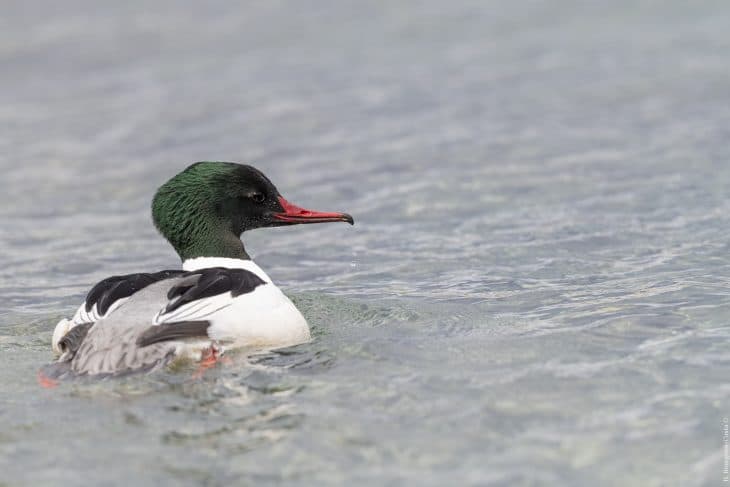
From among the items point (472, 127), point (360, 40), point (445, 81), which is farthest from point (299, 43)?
point (472, 127)

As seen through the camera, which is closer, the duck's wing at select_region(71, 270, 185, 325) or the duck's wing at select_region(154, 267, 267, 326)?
the duck's wing at select_region(154, 267, 267, 326)

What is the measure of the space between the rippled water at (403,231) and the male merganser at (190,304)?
16 cm

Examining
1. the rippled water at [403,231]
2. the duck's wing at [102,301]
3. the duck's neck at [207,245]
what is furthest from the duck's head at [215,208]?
the duck's wing at [102,301]

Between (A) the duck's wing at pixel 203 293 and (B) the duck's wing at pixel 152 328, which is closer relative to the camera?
(B) the duck's wing at pixel 152 328

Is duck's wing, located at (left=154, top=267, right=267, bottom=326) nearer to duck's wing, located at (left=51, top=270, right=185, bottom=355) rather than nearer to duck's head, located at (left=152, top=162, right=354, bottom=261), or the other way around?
duck's wing, located at (left=51, top=270, right=185, bottom=355)

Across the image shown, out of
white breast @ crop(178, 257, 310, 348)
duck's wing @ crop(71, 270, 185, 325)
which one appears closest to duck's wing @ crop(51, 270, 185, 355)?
duck's wing @ crop(71, 270, 185, 325)

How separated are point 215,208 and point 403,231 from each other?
3.09 m

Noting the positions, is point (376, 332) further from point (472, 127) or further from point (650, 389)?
point (472, 127)

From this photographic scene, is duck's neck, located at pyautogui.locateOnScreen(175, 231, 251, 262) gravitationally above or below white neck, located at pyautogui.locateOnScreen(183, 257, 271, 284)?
above

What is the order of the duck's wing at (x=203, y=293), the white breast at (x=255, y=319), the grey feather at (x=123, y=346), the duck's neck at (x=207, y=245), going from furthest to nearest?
the duck's neck at (x=207, y=245), the white breast at (x=255, y=319), the duck's wing at (x=203, y=293), the grey feather at (x=123, y=346)

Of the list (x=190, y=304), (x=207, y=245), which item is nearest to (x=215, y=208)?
(x=207, y=245)

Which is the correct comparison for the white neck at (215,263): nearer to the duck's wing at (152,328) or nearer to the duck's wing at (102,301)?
the duck's wing at (102,301)

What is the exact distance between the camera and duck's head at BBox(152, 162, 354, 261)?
7504 millimetres

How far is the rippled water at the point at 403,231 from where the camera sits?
5.17m
